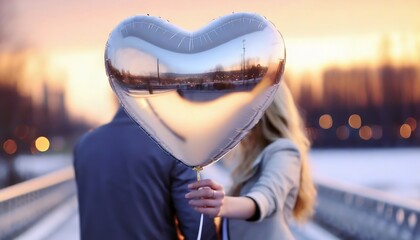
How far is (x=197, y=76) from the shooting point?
3.58m

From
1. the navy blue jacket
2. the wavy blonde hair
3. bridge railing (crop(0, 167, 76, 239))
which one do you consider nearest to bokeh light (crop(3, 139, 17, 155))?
bridge railing (crop(0, 167, 76, 239))

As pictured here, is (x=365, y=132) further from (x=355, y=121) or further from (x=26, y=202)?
(x=26, y=202)

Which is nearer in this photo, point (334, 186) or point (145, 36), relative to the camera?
point (145, 36)

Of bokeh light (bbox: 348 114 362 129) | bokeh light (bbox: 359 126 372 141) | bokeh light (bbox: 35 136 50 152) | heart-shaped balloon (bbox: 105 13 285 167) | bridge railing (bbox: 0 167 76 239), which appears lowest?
bokeh light (bbox: 359 126 372 141)

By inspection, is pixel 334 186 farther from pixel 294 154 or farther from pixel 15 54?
pixel 15 54

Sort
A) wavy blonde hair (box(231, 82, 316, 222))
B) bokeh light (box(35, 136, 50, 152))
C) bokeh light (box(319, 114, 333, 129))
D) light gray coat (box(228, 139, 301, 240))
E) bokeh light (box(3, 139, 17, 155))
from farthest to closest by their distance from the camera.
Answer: bokeh light (box(319, 114, 333, 129)) → bokeh light (box(35, 136, 50, 152)) → bokeh light (box(3, 139, 17, 155)) → wavy blonde hair (box(231, 82, 316, 222)) → light gray coat (box(228, 139, 301, 240))

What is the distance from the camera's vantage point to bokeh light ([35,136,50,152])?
142 meters

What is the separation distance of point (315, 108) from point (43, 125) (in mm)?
35863

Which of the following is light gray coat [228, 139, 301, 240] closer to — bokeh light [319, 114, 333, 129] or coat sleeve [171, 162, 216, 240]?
coat sleeve [171, 162, 216, 240]

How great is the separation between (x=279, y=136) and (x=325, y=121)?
149914 millimetres

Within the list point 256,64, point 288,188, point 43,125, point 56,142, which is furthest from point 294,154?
point 56,142

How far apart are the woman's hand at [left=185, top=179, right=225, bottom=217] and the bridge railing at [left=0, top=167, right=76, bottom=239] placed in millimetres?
8066

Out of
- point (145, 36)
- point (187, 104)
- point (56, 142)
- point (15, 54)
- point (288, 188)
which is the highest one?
point (145, 36)

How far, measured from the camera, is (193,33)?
12.1 ft
